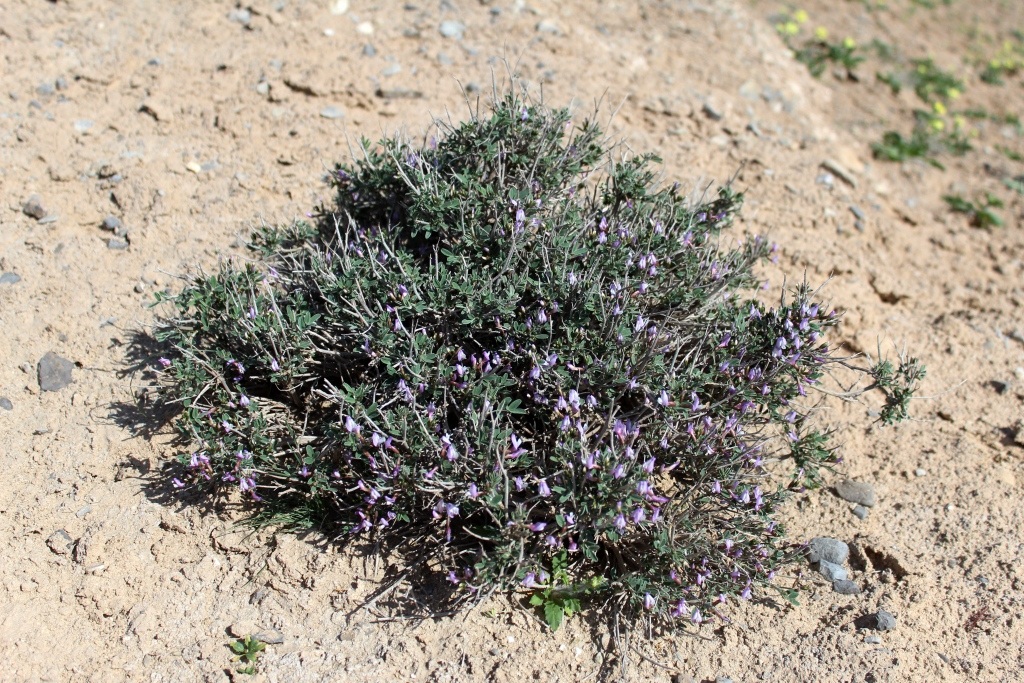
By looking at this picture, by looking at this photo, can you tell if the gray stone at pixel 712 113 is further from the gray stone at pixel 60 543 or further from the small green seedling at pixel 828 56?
the gray stone at pixel 60 543

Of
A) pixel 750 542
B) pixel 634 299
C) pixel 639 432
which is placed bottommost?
pixel 750 542

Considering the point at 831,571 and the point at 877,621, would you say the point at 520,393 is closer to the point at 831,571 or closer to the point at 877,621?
the point at 831,571

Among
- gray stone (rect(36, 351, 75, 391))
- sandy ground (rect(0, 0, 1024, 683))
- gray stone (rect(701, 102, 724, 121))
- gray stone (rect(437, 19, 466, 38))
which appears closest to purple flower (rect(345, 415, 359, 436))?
sandy ground (rect(0, 0, 1024, 683))

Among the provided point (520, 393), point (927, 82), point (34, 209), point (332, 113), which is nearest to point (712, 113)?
point (332, 113)

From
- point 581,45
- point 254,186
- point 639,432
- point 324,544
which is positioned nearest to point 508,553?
point 639,432

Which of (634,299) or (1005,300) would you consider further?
(1005,300)

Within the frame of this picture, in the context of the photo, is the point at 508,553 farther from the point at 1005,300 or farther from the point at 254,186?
the point at 1005,300

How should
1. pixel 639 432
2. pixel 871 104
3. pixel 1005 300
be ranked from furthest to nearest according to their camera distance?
pixel 871 104 → pixel 1005 300 → pixel 639 432
